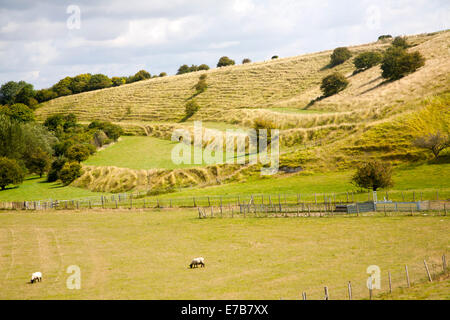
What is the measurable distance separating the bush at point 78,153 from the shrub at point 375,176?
70.6m

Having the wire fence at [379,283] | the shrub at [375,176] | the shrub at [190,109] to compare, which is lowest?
the wire fence at [379,283]

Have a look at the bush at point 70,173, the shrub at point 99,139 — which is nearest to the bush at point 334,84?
the shrub at point 99,139

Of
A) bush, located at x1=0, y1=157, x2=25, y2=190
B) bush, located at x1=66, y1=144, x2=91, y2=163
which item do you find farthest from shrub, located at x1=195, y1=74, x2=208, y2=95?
bush, located at x1=0, y1=157, x2=25, y2=190

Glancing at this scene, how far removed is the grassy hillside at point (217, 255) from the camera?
93.6 ft

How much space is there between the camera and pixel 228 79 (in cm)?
17038

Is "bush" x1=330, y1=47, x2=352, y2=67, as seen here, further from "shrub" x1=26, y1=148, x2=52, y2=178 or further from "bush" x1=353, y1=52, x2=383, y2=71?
"shrub" x1=26, y1=148, x2=52, y2=178

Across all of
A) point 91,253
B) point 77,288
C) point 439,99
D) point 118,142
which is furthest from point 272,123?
point 77,288

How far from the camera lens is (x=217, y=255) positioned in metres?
39.3

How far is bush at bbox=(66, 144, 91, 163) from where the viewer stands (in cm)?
10944

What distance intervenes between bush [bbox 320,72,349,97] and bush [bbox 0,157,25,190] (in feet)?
273

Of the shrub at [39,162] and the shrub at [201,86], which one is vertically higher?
the shrub at [201,86]

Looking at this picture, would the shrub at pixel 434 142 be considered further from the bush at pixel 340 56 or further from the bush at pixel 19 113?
the bush at pixel 19 113
